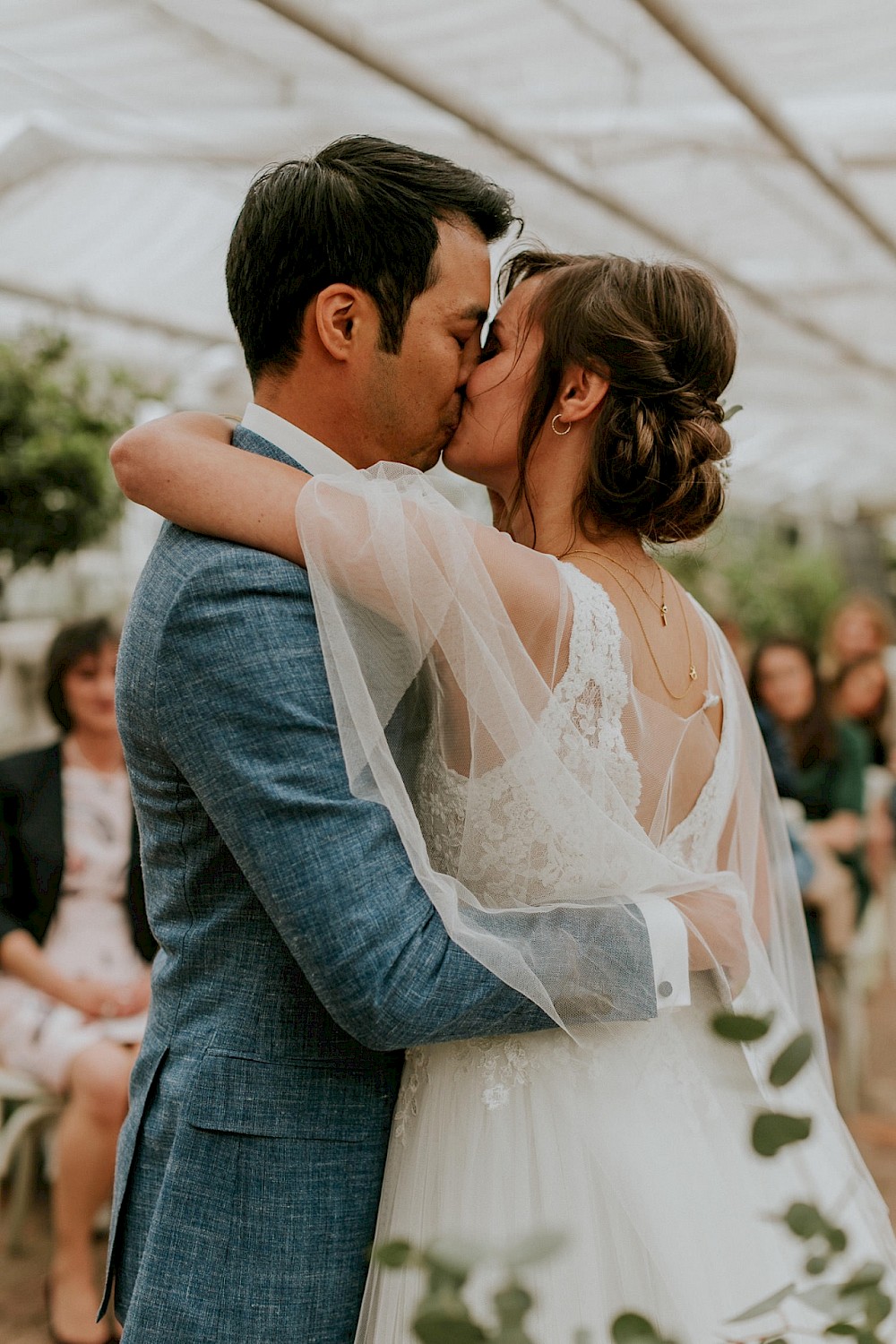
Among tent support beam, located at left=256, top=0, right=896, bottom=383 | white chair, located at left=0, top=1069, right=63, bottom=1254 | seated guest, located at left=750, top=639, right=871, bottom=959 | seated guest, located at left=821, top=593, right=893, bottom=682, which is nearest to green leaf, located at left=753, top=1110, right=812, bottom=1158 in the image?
white chair, located at left=0, top=1069, right=63, bottom=1254

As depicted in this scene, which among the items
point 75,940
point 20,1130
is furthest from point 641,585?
point 20,1130

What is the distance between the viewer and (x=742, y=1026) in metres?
0.78

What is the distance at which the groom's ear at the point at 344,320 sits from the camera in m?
1.38

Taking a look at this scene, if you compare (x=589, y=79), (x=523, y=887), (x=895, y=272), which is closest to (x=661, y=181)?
(x=589, y=79)

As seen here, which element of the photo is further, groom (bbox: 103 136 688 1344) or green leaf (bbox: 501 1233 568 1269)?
groom (bbox: 103 136 688 1344)

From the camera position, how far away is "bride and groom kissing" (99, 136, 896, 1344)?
123cm

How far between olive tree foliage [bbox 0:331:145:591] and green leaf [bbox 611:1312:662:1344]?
4389mm

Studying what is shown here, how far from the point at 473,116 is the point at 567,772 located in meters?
4.60

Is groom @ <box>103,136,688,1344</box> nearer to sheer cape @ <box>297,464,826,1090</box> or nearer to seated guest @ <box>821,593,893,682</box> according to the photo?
sheer cape @ <box>297,464,826,1090</box>

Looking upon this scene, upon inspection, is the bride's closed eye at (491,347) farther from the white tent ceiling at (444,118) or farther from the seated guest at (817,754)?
the seated guest at (817,754)
